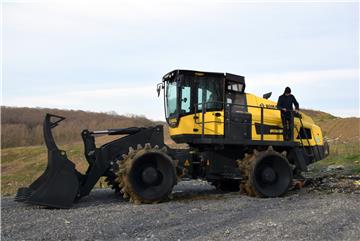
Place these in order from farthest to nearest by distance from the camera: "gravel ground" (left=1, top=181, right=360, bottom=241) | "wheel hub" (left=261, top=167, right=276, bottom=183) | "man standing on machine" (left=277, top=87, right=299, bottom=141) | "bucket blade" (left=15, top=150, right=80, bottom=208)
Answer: "man standing on machine" (left=277, top=87, right=299, bottom=141) < "wheel hub" (left=261, top=167, right=276, bottom=183) < "bucket blade" (left=15, top=150, right=80, bottom=208) < "gravel ground" (left=1, top=181, right=360, bottom=241)

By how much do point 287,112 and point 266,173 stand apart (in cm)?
202

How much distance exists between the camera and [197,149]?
12.8 metres

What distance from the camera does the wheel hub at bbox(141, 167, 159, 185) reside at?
1116 cm

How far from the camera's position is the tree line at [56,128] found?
205 feet

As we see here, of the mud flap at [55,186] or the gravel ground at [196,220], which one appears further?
the mud flap at [55,186]

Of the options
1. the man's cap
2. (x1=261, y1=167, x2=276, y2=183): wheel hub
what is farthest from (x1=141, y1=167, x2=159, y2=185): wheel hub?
the man's cap

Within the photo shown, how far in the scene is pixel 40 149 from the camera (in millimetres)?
47812

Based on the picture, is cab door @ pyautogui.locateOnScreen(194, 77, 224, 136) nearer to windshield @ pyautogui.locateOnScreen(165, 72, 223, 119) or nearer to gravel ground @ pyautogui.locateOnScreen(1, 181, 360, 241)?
windshield @ pyautogui.locateOnScreen(165, 72, 223, 119)

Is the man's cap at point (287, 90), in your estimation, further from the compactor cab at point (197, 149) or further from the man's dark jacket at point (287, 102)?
the compactor cab at point (197, 149)

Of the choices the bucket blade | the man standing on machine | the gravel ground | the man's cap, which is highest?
the man's cap

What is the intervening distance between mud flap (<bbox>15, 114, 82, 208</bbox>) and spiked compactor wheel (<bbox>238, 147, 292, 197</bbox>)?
434 centimetres

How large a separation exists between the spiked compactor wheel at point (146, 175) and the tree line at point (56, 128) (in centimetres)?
4777

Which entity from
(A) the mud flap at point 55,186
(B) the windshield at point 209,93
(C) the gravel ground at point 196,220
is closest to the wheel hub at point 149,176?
(C) the gravel ground at point 196,220

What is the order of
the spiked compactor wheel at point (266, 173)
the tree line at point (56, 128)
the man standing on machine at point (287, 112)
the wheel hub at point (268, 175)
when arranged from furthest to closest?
the tree line at point (56, 128)
the man standing on machine at point (287, 112)
the wheel hub at point (268, 175)
the spiked compactor wheel at point (266, 173)
